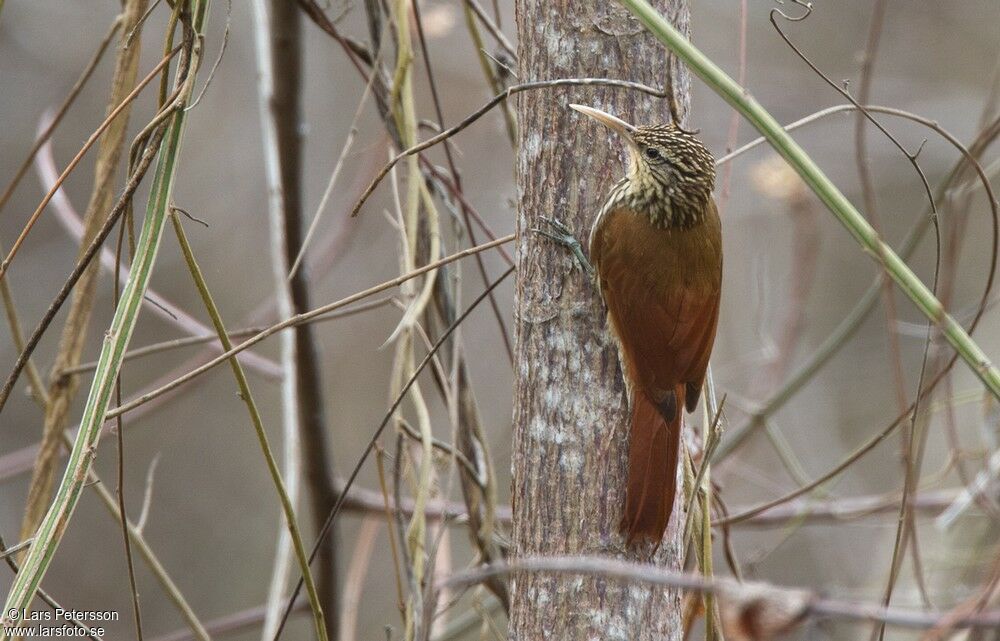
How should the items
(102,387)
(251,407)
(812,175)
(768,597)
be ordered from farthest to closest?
(251,407), (102,387), (812,175), (768,597)

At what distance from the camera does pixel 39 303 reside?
712 cm

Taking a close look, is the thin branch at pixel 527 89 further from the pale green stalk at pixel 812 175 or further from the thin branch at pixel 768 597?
the thin branch at pixel 768 597

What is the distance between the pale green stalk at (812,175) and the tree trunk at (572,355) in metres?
0.60

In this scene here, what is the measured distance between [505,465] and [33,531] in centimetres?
491

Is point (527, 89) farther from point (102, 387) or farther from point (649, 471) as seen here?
point (102, 387)

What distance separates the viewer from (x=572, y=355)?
195 cm

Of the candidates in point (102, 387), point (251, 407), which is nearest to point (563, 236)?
point (251, 407)

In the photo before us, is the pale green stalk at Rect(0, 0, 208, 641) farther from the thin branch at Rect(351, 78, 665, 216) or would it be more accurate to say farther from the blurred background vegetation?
the blurred background vegetation

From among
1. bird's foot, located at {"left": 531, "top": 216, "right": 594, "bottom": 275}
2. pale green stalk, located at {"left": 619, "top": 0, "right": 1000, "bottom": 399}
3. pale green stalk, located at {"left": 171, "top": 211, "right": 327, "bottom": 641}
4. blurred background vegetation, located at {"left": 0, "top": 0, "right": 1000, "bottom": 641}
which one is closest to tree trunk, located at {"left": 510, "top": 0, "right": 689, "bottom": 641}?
bird's foot, located at {"left": 531, "top": 216, "right": 594, "bottom": 275}

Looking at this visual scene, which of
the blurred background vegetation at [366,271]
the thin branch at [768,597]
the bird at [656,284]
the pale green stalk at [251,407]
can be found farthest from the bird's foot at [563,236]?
the blurred background vegetation at [366,271]

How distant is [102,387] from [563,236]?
87cm

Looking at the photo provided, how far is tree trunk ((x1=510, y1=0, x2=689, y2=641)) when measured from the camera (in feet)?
6.06

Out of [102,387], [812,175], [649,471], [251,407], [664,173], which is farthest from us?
[664,173]

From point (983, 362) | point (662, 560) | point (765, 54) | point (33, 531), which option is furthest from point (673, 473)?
point (765, 54)
